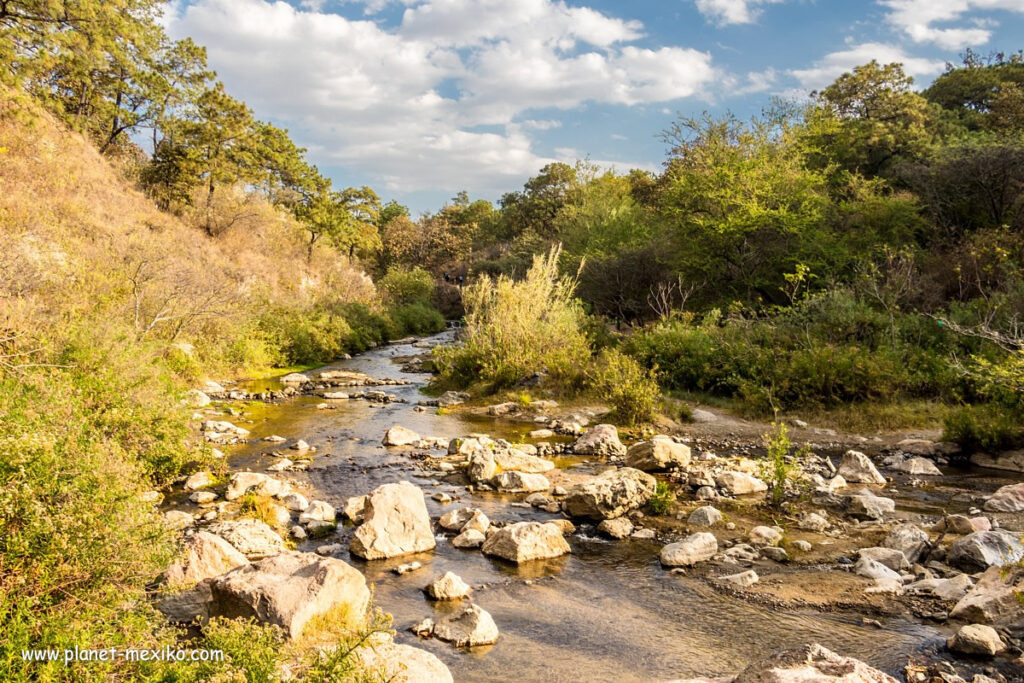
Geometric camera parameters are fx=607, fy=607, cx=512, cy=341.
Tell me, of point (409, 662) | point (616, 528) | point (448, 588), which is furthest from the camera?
point (616, 528)

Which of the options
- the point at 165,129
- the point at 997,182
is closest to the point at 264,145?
the point at 165,129

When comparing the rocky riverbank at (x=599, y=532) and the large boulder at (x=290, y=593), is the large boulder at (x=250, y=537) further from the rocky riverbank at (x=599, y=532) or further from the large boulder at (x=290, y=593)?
the large boulder at (x=290, y=593)

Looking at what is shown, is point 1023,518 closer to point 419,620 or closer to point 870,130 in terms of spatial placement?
point 419,620

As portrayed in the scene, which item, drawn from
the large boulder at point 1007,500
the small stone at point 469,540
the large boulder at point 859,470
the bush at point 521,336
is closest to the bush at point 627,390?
the bush at point 521,336

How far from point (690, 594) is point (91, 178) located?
96.2ft

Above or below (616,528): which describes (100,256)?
above

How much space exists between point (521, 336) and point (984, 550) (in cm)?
1337

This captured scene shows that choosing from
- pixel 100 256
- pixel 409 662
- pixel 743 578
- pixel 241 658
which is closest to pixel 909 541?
pixel 743 578

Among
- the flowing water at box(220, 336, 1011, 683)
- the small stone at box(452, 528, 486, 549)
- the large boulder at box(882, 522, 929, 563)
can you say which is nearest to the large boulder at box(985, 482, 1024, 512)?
the flowing water at box(220, 336, 1011, 683)

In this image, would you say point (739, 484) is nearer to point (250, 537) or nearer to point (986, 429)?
point (986, 429)

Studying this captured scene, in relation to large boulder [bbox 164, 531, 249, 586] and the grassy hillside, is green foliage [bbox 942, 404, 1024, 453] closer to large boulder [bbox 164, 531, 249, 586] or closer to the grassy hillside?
large boulder [bbox 164, 531, 249, 586]

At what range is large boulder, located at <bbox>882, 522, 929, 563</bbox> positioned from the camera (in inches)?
280

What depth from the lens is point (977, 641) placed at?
16.3 ft

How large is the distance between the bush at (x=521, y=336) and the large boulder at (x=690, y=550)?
10470mm
